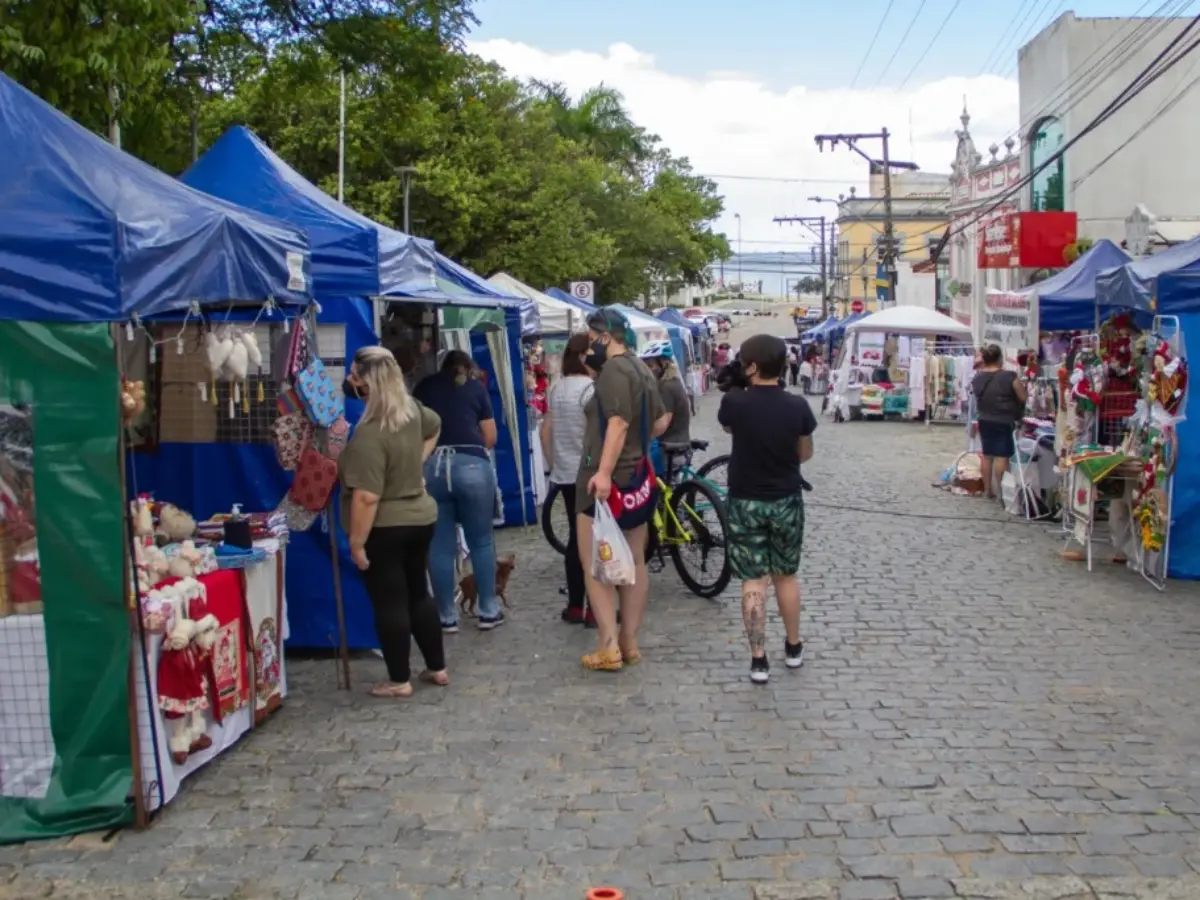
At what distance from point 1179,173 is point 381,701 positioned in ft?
78.8

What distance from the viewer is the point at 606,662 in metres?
6.76

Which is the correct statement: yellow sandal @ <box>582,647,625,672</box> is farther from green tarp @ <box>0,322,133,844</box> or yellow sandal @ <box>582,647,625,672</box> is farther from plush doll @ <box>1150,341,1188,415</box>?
plush doll @ <box>1150,341,1188,415</box>

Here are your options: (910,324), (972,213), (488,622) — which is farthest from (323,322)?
(972,213)

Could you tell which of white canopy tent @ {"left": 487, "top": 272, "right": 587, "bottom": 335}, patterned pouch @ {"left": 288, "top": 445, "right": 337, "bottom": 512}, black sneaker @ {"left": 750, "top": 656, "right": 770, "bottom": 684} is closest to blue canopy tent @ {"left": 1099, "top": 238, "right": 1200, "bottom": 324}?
black sneaker @ {"left": 750, "top": 656, "right": 770, "bottom": 684}

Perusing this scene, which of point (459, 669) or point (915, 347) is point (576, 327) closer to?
point (459, 669)

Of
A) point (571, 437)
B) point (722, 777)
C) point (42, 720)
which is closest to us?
point (42, 720)

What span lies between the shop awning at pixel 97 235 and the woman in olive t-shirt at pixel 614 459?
199cm

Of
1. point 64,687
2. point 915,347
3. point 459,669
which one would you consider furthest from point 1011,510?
point 915,347

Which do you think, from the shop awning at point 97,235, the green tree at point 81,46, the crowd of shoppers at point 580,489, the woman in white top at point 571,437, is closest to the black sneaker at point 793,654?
the crowd of shoppers at point 580,489

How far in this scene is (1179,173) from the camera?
1004 inches

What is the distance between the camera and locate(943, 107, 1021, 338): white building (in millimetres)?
32594

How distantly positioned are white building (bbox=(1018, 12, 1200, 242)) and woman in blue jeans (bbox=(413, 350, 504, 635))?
20.7 m

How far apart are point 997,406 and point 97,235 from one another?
10204mm

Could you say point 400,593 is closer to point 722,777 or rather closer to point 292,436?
point 292,436
